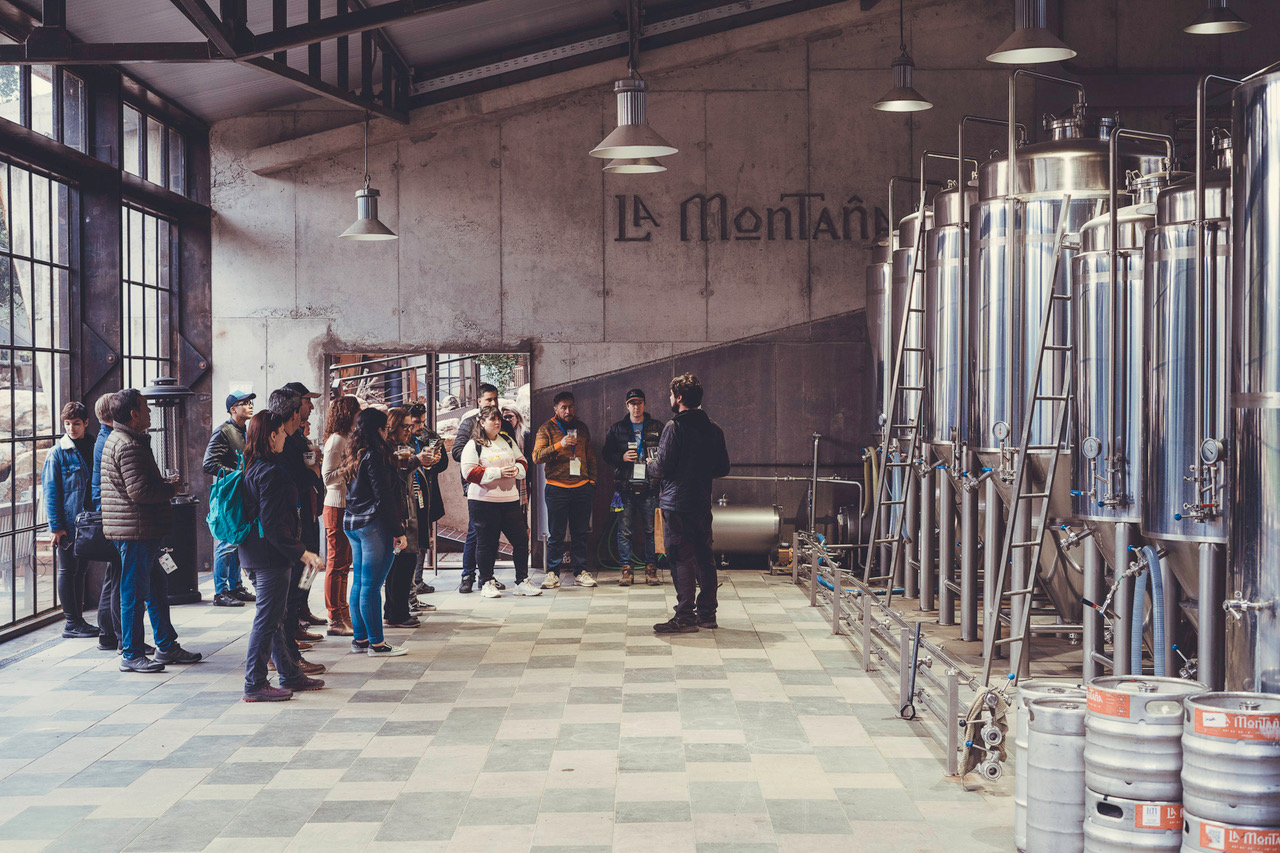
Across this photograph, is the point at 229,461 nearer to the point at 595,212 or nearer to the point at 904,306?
the point at 595,212

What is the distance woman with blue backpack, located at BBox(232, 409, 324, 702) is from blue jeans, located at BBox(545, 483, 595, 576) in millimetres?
4092

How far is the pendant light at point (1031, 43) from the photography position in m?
6.61

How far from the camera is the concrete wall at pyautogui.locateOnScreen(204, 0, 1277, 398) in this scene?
11469 millimetres

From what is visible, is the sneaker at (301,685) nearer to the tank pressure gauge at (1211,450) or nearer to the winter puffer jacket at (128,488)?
the winter puffer jacket at (128,488)

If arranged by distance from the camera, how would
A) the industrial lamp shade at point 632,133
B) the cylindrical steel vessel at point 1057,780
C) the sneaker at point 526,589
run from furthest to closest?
the sneaker at point 526,589
the industrial lamp shade at point 632,133
the cylindrical steel vessel at point 1057,780

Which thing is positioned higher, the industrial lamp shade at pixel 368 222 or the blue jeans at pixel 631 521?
the industrial lamp shade at pixel 368 222

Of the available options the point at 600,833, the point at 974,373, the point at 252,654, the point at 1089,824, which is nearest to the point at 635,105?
the point at 974,373

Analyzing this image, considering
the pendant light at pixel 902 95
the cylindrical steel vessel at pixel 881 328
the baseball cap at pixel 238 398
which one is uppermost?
the pendant light at pixel 902 95

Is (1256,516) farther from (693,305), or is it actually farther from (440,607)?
(693,305)

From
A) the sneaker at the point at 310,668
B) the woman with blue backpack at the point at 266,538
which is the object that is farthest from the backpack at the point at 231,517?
the sneaker at the point at 310,668

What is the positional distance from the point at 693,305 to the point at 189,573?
5.16m

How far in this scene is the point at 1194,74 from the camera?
37.1ft

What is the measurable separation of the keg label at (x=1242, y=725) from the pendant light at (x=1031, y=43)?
13.9ft

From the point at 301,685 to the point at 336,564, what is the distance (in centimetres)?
143
